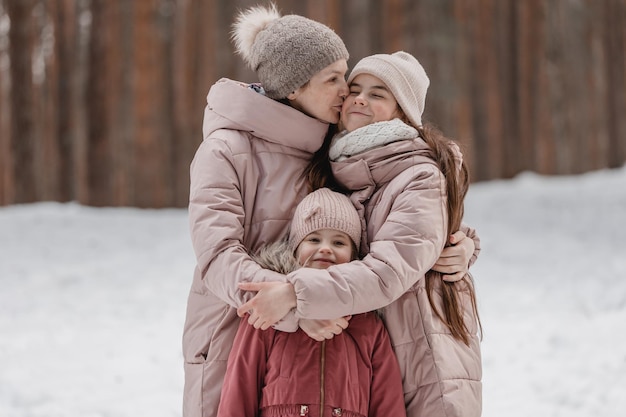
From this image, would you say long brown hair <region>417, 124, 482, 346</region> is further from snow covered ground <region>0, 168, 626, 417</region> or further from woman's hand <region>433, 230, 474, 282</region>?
snow covered ground <region>0, 168, 626, 417</region>

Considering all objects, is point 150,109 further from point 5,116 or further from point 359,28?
point 359,28

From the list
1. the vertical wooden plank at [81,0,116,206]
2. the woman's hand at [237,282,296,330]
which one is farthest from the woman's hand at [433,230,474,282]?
the vertical wooden plank at [81,0,116,206]

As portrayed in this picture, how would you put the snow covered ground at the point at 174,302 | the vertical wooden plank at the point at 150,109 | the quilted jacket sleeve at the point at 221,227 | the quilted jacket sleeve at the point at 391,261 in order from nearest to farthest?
the quilted jacket sleeve at the point at 391,261 < the quilted jacket sleeve at the point at 221,227 < the snow covered ground at the point at 174,302 < the vertical wooden plank at the point at 150,109

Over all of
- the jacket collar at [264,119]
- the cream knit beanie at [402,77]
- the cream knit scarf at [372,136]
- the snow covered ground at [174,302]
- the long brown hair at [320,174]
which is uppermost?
the cream knit beanie at [402,77]

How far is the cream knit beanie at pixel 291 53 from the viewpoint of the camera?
222cm

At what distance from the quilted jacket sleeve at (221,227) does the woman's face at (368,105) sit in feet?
1.23

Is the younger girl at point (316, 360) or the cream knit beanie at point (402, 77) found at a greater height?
the cream knit beanie at point (402, 77)

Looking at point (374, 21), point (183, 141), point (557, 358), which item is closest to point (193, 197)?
point (557, 358)

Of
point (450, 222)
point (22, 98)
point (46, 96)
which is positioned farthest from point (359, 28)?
point (450, 222)

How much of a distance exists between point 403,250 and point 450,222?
0.82 ft

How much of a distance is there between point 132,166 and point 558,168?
373 cm

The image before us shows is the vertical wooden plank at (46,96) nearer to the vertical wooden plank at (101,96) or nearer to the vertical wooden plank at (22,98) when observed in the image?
the vertical wooden plank at (22,98)

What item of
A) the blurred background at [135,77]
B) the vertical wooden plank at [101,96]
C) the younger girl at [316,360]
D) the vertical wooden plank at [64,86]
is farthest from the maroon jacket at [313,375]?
the vertical wooden plank at [64,86]

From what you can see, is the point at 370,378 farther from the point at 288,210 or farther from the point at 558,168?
the point at 558,168
